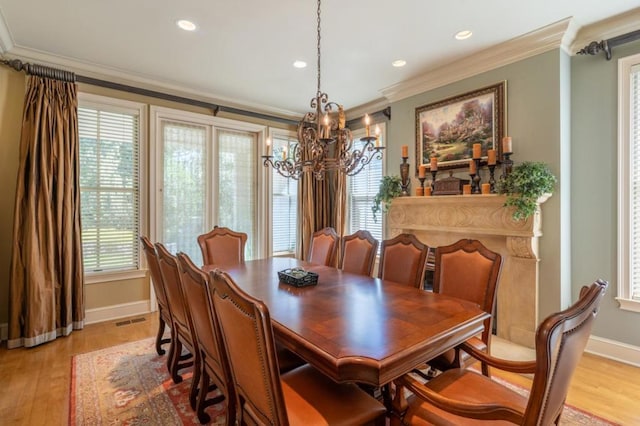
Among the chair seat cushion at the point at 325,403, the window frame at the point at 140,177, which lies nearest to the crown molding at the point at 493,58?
the window frame at the point at 140,177

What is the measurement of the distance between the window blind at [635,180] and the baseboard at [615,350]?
0.43 meters

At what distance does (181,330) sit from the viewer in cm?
227

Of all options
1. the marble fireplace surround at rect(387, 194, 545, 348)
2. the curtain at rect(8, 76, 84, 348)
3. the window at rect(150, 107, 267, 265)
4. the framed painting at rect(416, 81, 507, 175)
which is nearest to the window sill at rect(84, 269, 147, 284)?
the curtain at rect(8, 76, 84, 348)

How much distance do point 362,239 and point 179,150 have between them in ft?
8.97

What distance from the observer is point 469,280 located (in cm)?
226

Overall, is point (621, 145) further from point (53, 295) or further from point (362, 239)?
point (53, 295)

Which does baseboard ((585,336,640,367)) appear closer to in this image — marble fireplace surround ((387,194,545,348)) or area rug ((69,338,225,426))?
marble fireplace surround ((387,194,545,348))

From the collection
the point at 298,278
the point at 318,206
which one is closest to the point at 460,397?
the point at 298,278

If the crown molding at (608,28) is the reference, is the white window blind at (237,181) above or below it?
below

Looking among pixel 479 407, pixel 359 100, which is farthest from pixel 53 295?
pixel 359 100

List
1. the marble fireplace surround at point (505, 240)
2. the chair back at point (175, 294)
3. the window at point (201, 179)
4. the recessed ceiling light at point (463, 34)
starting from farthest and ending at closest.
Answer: the window at point (201, 179)
the marble fireplace surround at point (505, 240)
the recessed ceiling light at point (463, 34)
the chair back at point (175, 294)

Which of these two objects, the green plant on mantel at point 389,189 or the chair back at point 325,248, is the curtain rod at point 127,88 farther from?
the chair back at point 325,248

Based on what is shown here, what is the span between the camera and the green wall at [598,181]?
272cm

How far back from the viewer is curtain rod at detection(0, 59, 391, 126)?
314 centimetres
